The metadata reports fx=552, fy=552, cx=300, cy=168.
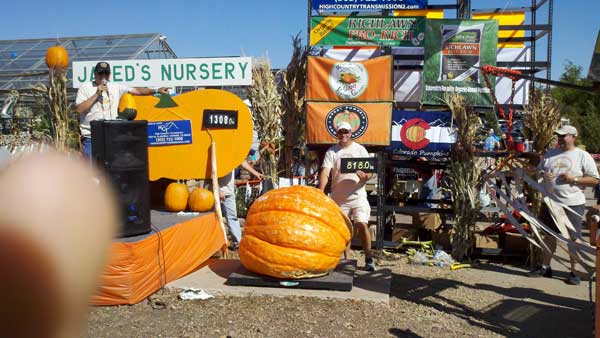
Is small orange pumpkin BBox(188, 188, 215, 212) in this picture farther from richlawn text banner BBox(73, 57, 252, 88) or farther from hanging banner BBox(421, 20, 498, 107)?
hanging banner BBox(421, 20, 498, 107)

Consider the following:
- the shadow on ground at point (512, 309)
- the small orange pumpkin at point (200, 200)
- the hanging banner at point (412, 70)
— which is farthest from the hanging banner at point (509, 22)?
the small orange pumpkin at point (200, 200)

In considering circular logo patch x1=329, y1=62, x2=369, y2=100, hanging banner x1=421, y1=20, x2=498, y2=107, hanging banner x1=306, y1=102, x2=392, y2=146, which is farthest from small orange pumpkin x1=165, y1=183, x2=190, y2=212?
hanging banner x1=421, y1=20, x2=498, y2=107

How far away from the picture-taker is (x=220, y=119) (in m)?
7.73

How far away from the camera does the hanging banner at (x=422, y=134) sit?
8.48m

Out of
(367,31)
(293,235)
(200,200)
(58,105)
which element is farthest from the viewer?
(367,31)

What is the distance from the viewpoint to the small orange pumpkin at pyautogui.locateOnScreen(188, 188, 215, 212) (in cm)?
727

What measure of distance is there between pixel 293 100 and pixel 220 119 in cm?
173

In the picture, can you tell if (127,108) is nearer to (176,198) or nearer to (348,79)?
(176,198)

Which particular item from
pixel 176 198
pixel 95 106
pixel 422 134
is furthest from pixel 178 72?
pixel 422 134

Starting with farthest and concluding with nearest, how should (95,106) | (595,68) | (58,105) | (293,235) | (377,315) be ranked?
(95,106), (58,105), (293,235), (377,315), (595,68)

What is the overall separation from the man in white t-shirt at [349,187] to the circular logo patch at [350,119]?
65.9 inches

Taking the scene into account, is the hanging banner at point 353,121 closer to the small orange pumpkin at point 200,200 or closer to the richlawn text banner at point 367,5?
the small orange pumpkin at point 200,200

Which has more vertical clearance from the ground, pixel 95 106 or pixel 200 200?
pixel 95 106

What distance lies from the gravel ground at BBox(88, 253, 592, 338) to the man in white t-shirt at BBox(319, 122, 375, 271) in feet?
2.38
